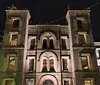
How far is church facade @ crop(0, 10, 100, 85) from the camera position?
89.9 feet

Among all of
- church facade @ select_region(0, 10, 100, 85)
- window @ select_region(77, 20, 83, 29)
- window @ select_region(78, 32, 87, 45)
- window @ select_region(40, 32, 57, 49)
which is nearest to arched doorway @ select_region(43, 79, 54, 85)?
church facade @ select_region(0, 10, 100, 85)

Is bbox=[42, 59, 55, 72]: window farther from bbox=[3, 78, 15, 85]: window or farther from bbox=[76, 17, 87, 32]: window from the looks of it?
bbox=[76, 17, 87, 32]: window

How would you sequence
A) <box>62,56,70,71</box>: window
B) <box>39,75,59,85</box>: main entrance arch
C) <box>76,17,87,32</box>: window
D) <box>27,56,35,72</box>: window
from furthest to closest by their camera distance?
<box>76,17,87,32</box>: window < <box>62,56,70,71</box>: window < <box>27,56,35,72</box>: window < <box>39,75,59,85</box>: main entrance arch

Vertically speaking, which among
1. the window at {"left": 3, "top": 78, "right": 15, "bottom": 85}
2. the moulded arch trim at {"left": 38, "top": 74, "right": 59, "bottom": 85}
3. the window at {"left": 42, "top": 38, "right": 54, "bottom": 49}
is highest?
the window at {"left": 42, "top": 38, "right": 54, "bottom": 49}

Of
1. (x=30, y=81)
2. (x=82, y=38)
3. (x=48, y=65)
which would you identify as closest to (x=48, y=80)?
(x=48, y=65)

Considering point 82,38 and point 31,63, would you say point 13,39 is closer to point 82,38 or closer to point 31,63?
point 31,63

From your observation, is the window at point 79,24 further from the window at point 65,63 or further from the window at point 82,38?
the window at point 65,63

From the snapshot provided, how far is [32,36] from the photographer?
105ft

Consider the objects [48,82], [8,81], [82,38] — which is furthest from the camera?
[82,38]

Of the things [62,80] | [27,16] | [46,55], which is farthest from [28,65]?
[27,16]

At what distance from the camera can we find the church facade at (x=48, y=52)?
27391 millimetres

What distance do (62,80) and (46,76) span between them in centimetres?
241

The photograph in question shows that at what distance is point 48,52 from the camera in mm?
30078

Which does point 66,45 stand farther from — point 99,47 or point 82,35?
point 99,47
